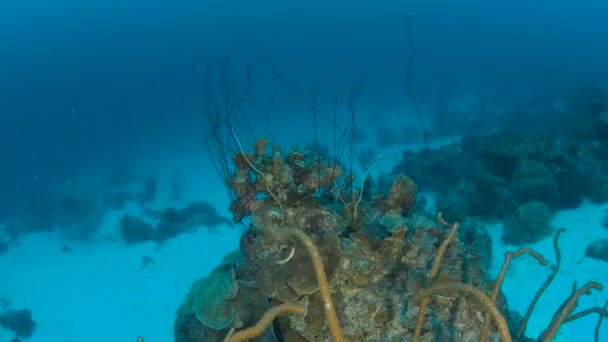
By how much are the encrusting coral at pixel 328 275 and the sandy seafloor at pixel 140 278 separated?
218 inches

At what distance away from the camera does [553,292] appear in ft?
29.9

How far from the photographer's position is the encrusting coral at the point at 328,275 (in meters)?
3.85

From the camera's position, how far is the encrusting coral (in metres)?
3.85

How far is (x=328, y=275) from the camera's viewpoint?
389 cm

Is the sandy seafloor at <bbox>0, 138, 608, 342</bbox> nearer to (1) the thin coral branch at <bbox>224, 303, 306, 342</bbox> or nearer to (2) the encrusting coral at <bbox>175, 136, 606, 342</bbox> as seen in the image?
(2) the encrusting coral at <bbox>175, 136, 606, 342</bbox>

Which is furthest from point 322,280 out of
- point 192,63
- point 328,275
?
point 192,63

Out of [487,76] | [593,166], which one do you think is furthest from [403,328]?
[487,76]

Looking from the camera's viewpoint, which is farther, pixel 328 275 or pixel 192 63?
pixel 192 63

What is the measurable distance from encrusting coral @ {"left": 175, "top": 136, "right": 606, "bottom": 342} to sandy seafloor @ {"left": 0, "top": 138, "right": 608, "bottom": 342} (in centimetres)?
554

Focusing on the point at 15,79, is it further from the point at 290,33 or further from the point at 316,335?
the point at 316,335

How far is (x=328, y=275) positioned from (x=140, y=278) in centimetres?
1458

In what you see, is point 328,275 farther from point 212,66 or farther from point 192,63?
point 192,63

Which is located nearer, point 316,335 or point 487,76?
point 316,335

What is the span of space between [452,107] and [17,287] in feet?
113
